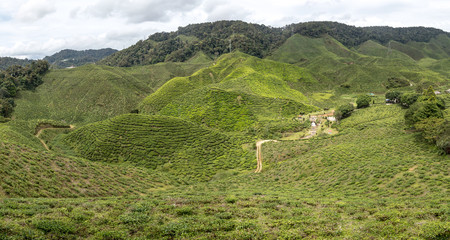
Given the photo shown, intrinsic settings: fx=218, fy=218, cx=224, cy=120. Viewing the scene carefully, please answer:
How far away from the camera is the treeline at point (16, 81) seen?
231 ft

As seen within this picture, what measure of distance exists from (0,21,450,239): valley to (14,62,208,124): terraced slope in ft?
1.86

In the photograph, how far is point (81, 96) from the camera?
89.5 meters

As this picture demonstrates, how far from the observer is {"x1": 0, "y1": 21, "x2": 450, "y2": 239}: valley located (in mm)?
11422

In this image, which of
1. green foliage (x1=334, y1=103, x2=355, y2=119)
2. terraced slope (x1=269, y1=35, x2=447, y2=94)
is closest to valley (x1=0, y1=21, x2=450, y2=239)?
green foliage (x1=334, y1=103, x2=355, y2=119)

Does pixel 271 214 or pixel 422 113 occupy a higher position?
pixel 422 113

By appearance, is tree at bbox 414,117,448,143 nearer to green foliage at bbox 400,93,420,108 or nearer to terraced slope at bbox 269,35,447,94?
green foliage at bbox 400,93,420,108

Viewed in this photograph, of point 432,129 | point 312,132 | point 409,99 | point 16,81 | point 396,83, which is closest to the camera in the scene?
point 432,129

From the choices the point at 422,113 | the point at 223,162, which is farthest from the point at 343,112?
the point at 223,162

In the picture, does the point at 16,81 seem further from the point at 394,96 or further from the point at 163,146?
the point at 394,96

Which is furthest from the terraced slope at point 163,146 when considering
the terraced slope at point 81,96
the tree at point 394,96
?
the tree at point 394,96

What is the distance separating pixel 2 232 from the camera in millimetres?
8906

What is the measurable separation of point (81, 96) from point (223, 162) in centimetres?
7780

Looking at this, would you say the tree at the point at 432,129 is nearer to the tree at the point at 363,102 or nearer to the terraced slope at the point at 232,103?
the terraced slope at the point at 232,103

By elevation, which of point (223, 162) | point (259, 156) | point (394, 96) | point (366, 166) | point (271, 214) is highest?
point (394, 96)
